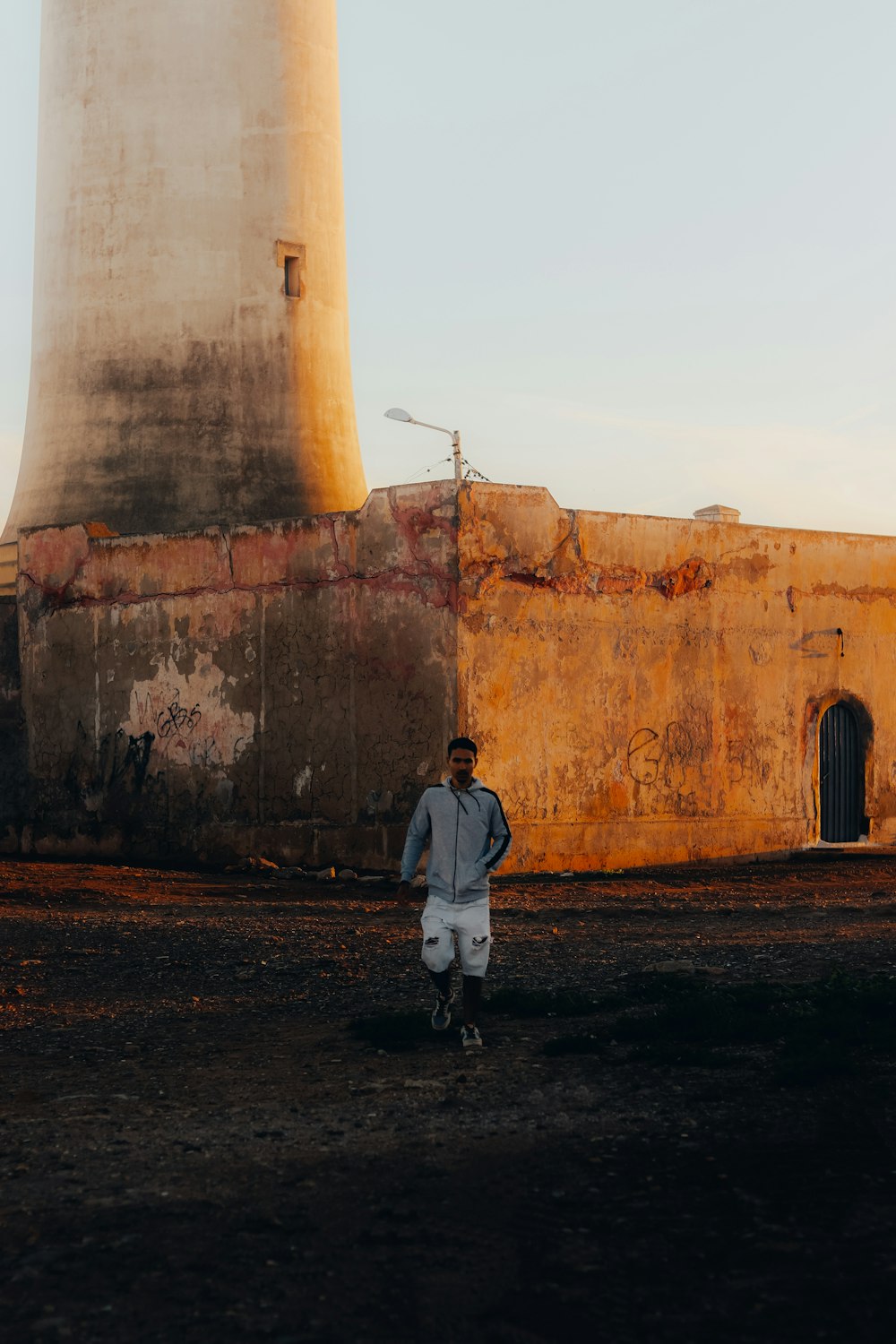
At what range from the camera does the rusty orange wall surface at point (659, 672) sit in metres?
15.4

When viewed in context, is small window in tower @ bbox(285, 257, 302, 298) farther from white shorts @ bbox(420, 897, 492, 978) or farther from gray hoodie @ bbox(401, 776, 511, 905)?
white shorts @ bbox(420, 897, 492, 978)

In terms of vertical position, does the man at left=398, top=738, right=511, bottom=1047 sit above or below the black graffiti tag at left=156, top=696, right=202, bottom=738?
below

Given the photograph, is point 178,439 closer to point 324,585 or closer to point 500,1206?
point 324,585

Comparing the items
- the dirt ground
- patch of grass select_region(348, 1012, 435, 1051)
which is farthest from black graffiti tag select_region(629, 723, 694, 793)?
patch of grass select_region(348, 1012, 435, 1051)

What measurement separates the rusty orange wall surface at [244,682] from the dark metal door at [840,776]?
5534mm

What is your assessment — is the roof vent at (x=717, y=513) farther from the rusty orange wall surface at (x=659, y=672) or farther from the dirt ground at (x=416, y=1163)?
the dirt ground at (x=416, y=1163)

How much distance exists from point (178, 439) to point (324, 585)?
5.24 meters

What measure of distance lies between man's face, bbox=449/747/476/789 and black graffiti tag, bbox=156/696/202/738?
9116 mm

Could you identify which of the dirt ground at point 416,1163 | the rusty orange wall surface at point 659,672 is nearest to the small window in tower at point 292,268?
the rusty orange wall surface at point 659,672

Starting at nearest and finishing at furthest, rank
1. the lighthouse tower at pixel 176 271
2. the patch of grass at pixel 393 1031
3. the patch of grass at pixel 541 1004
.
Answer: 1. the patch of grass at pixel 393 1031
2. the patch of grass at pixel 541 1004
3. the lighthouse tower at pixel 176 271

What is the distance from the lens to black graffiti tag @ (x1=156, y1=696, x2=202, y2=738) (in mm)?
16578

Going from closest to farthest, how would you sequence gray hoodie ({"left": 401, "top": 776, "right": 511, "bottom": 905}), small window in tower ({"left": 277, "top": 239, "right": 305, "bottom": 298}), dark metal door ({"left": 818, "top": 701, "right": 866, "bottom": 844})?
gray hoodie ({"left": 401, "top": 776, "right": 511, "bottom": 905}) → dark metal door ({"left": 818, "top": 701, "right": 866, "bottom": 844}) → small window in tower ({"left": 277, "top": 239, "right": 305, "bottom": 298})

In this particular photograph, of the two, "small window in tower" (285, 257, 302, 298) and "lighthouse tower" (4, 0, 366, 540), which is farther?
"small window in tower" (285, 257, 302, 298)

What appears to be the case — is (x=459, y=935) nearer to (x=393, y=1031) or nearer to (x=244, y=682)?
(x=393, y=1031)
